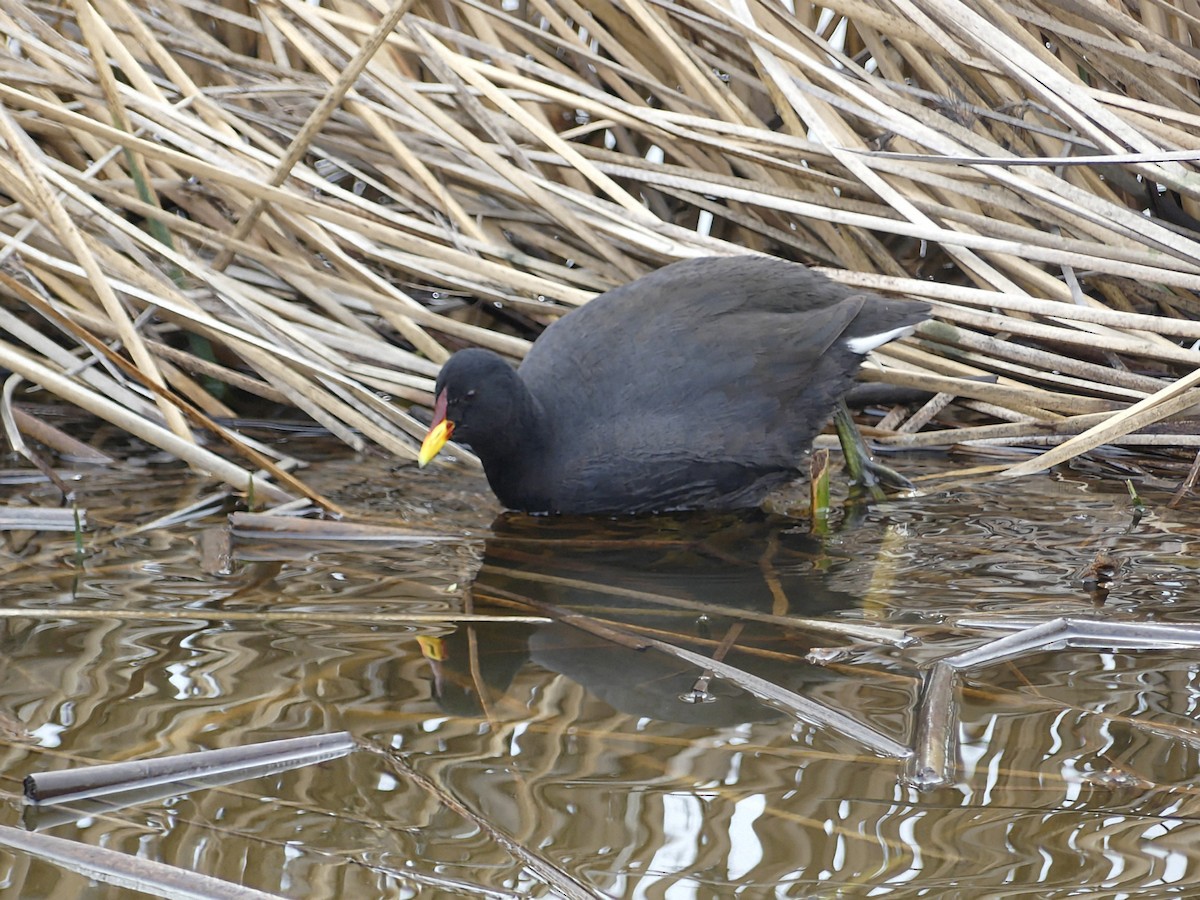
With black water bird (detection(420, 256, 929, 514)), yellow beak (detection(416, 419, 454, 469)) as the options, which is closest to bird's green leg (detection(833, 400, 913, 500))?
black water bird (detection(420, 256, 929, 514))

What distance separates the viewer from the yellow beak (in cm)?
296

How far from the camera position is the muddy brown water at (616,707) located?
152 cm

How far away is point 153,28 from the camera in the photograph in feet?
12.6

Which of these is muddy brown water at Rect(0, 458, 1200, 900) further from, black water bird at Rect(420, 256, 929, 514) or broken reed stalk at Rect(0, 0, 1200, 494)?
broken reed stalk at Rect(0, 0, 1200, 494)

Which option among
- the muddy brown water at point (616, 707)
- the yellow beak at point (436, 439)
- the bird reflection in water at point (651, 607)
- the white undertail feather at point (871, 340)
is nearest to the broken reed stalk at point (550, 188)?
the white undertail feather at point (871, 340)

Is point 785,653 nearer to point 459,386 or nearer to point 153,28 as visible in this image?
point 459,386

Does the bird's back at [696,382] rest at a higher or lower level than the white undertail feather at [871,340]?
lower

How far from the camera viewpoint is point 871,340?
3.11 metres

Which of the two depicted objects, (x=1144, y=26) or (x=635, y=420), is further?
(x=1144, y=26)

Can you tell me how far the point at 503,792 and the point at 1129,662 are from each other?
1003 millimetres

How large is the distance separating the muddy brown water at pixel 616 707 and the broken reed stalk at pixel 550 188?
0.43 metres

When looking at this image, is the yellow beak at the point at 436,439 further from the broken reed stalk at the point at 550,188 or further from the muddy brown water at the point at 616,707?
the broken reed stalk at the point at 550,188

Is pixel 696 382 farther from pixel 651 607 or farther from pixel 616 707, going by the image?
pixel 616 707

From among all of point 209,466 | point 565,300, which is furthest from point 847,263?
point 209,466
